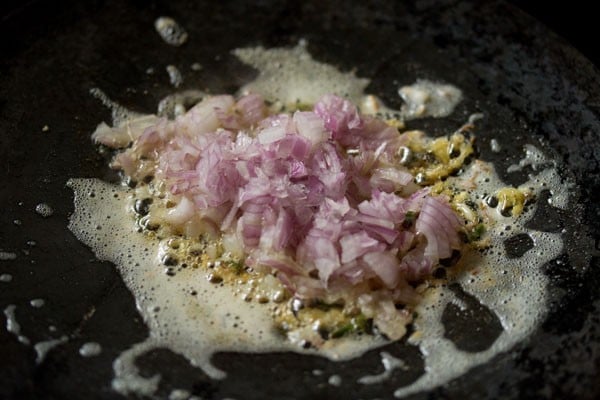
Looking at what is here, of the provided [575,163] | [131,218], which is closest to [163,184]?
[131,218]

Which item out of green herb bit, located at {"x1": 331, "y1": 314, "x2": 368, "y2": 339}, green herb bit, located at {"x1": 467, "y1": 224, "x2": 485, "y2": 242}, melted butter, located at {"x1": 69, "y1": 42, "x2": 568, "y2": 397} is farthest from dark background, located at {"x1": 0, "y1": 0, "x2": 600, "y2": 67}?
green herb bit, located at {"x1": 331, "y1": 314, "x2": 368, "y2": 339}

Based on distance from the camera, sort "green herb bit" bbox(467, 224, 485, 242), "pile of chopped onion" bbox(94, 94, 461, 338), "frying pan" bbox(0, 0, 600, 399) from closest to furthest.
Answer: "frying pan" bbox(0, 0, 600, 399), "pile of chopped onion" bbox(94, 94, 461, 338), "green herb bit" bbox(467, 224, 485, 242)

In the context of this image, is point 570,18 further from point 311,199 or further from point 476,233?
point 311,199

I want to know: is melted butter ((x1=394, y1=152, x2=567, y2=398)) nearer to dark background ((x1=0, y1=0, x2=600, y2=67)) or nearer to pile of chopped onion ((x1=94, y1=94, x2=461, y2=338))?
pile of chopped onion ((x1=94, y1=94, x2=461, y2=338))

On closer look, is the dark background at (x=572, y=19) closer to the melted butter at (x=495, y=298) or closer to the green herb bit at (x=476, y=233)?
the melted butter at (x=495, y=298)

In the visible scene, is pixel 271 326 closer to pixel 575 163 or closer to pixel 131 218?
pixel 131 218

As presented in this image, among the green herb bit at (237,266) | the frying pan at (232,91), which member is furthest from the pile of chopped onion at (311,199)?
the frying pan at (232,91)

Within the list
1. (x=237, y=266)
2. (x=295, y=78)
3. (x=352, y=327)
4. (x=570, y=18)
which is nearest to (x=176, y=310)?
(x=237, y=266)
